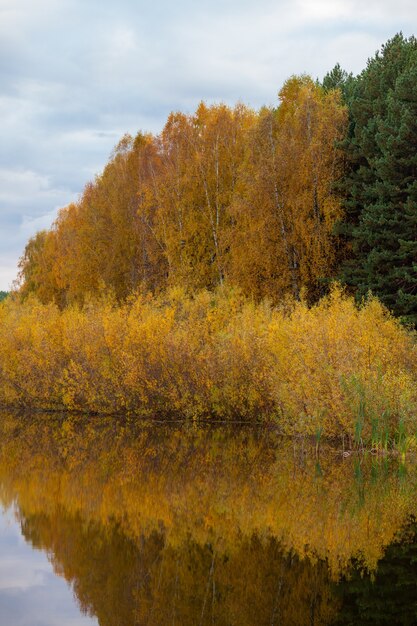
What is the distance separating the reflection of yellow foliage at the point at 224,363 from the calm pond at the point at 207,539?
1.43 metres

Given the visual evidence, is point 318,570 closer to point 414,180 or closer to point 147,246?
point 414,180

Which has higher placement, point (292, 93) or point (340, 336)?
point (292, 93)

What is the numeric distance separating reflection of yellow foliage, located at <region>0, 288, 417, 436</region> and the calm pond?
Answer: 143 cm

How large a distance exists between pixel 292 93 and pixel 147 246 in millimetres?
10475

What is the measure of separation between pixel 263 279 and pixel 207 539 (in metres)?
23.1

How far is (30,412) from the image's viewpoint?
95.5 ft

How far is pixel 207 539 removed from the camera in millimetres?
9883

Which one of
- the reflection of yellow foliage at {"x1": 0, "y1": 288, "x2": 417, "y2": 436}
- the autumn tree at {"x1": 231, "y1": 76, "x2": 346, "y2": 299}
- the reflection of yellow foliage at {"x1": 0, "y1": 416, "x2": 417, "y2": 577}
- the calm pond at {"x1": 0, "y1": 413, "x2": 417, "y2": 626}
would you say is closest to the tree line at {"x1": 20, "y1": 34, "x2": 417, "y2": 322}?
the autumn tree at {"x1": 231, "y1": 76, "x2": 346, "y2": 299}

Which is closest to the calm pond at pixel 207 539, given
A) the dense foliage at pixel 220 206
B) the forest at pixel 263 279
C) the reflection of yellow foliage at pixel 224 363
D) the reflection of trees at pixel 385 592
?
the reflection of trees at pixel 385 592

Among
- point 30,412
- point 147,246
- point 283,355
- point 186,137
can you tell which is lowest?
point 30,412

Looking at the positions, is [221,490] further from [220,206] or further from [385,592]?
[220,206]

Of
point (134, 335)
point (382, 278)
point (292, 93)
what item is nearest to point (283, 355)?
point (134, 335)

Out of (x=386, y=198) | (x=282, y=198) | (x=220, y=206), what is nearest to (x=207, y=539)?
(x=386, y=198)

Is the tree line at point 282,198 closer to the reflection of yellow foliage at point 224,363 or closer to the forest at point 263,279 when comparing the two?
the forest at point 263,279
